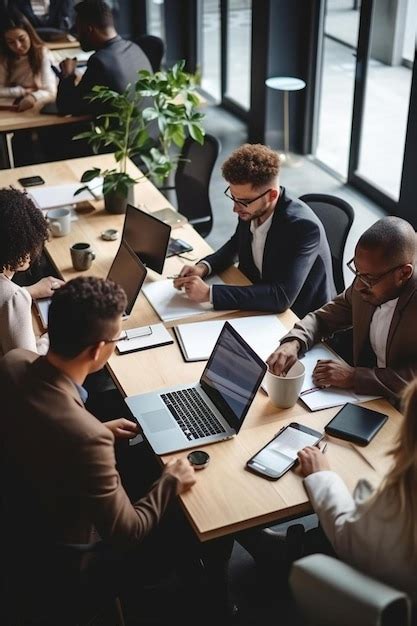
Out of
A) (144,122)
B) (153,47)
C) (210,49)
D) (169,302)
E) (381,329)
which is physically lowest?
(210,49)

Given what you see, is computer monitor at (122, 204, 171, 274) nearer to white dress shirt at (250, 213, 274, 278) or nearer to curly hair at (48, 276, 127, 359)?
white dress shirt at (250, 213, 274, 278)

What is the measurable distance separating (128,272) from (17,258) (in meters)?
0.52

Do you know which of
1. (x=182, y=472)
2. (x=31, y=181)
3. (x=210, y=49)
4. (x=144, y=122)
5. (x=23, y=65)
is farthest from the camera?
(x=210, y=49)

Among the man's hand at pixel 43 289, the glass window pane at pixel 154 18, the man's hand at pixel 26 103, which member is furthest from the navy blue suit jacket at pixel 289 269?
the glass window pane at pixel 154 18

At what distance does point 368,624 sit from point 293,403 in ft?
3.44

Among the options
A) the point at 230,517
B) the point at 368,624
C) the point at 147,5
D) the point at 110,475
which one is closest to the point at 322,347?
the point at 230,517

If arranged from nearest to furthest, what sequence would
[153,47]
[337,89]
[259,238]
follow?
1. [259,238]
2. [337,89]
3. [153,47]

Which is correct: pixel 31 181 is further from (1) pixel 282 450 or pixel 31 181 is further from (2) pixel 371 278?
(1) pixel 282 450

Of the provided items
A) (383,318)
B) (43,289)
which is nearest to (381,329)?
(383,318)

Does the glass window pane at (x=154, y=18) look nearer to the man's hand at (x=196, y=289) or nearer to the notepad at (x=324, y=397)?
the man's hand at (x=196, y=289)

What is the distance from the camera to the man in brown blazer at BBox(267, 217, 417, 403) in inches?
110

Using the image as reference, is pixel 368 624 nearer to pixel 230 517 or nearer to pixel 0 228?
pixel 230 517

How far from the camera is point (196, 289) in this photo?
11.3 ft

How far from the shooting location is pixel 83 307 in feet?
7.54
